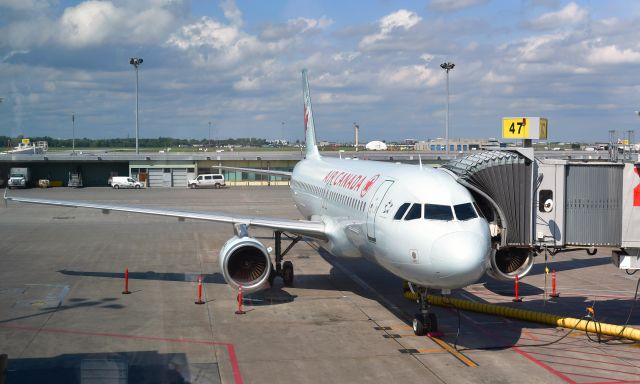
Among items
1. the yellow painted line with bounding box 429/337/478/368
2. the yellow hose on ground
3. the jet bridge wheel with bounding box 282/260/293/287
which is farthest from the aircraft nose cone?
the jet bridge wheel with bounding box 282/260/293/287

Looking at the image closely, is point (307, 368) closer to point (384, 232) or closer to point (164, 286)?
point (384, 232)

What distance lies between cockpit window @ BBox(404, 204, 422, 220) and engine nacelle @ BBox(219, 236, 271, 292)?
577cm

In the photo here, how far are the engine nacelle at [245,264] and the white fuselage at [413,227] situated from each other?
2.65 m

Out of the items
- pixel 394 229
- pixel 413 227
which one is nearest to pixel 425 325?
pixel 394 229

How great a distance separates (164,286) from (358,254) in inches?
302

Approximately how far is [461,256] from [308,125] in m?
22.6

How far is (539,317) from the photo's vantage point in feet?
59.7

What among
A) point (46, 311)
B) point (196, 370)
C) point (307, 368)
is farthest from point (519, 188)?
point (46, 311)

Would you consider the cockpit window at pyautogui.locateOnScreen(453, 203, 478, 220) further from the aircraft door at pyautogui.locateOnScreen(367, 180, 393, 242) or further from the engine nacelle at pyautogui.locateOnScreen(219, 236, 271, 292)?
the engine nacelle at pyautogui.locateOnScreen(219, 236, 271, 292)

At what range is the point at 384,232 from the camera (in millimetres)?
16141

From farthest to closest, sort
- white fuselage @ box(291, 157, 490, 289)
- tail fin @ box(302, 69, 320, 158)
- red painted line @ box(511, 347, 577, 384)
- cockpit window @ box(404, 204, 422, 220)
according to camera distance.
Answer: tail fin @ box(302, 69, 320, 158)
cockpit window @ box(404, 204, 422, 220)
white fuselage @ box(291, 157, 490, 289)
red painted line @ box(511, 347, 577, 384)

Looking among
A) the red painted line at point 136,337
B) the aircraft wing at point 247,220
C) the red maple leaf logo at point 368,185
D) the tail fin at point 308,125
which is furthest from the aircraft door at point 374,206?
the tail fin at point 308,125

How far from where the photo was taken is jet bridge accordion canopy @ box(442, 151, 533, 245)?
55.7 ft

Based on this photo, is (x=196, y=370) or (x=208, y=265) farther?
(x=208, y=265)
